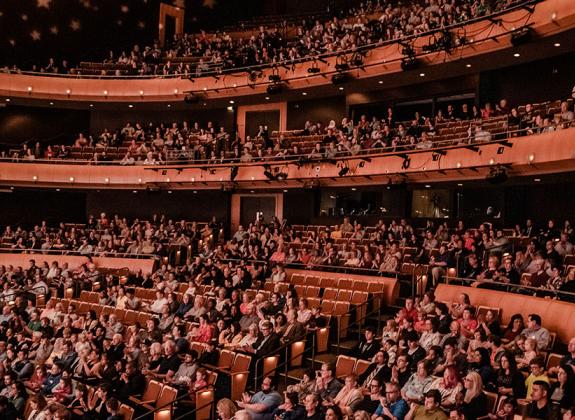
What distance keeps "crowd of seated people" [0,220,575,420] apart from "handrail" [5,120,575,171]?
1.70m

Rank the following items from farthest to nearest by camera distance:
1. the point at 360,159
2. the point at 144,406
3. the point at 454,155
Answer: the point at 360,159, the point at 454,155, the point at 144,406

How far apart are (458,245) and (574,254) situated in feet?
5.63

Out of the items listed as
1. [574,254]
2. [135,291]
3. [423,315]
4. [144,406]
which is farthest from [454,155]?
[144,406]

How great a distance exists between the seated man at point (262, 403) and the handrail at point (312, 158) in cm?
638

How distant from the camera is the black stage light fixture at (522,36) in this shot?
11.4m

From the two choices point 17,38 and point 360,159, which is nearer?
point 360,159

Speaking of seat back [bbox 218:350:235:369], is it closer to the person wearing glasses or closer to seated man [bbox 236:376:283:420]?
seated man [bbox 236:376:283:420]

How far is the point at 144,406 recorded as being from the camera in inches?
272

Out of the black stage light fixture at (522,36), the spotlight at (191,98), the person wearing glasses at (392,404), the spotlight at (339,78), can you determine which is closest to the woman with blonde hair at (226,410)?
the person wearing glasses at (392,404)

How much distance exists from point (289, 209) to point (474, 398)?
1324 centimetres

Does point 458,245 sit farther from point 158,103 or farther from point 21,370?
point 158,103

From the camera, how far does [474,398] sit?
5.28 meters

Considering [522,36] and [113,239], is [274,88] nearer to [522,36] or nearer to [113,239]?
[113,239]

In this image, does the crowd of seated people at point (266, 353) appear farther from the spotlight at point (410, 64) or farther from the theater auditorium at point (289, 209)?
the spotlight at point (410, 64)
